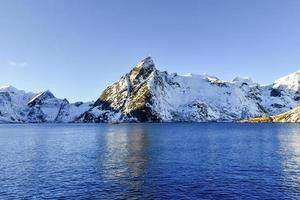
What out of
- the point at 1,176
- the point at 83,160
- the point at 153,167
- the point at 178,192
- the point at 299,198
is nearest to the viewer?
the point at 299,198

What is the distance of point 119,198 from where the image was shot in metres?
58.2

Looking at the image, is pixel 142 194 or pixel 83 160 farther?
pixel 83 160

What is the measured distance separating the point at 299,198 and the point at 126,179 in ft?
102

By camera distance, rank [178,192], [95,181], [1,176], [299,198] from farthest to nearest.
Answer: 1. [1,176]
2. [95,181]
3. [178,192]
4. [299,198]

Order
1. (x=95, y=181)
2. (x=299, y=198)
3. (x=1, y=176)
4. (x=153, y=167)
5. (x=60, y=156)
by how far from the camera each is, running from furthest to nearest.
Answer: (x=60, y=156)
(x=153, y=167)
(x=1, y=176)
(x=95, y=181)
(x=299, y=198)

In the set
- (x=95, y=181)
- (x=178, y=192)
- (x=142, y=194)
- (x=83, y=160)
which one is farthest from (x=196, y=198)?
(x=83, y=160)

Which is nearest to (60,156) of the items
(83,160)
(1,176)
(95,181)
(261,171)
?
(83,160)

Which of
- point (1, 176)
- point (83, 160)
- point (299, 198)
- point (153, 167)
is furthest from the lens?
point (83, 160)

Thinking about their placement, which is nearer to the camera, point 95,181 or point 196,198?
point 196,198

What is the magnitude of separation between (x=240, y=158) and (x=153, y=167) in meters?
27.6

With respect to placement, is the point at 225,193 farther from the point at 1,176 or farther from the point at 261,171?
the point at 1,176

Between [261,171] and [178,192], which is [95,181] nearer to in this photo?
[178,192]

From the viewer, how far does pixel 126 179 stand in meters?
73.1

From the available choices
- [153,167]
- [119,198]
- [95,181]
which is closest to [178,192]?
[119,198]
